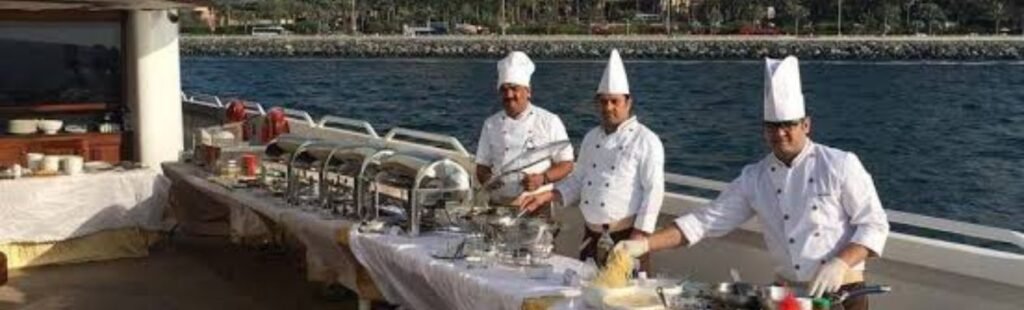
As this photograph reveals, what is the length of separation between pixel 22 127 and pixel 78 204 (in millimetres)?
1322

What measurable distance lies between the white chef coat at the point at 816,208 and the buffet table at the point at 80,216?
4.39 m

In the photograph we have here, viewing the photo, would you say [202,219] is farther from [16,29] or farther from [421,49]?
[421,49]

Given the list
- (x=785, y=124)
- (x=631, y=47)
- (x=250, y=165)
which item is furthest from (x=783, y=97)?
(x=631, y=47)

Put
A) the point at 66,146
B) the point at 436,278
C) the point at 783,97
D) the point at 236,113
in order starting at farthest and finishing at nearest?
the point at 236,113 < the point at 66,146 < the point at 436,278 < the point at 783,97

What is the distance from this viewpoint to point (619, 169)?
4.48 metres

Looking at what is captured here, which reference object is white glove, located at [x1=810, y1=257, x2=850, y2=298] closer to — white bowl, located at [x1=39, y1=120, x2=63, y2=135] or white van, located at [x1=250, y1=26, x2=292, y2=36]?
white bowl, located at [x1=39, y1=120, x2=63, y2=135]

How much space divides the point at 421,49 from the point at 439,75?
22.8 meters

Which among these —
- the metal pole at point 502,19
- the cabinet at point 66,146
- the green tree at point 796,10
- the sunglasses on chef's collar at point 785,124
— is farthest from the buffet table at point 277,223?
the metal pole at point 502,19

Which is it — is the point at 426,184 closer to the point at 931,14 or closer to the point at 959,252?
the point at 959,252

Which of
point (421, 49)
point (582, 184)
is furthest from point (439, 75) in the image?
point (582, 184)

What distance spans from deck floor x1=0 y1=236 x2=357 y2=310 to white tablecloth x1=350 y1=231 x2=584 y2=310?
1.35 meters

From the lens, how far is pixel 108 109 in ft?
28.0

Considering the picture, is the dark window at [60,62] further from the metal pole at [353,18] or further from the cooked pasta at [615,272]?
the metal pole at [353,18]

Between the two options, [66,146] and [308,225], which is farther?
[66,146]
